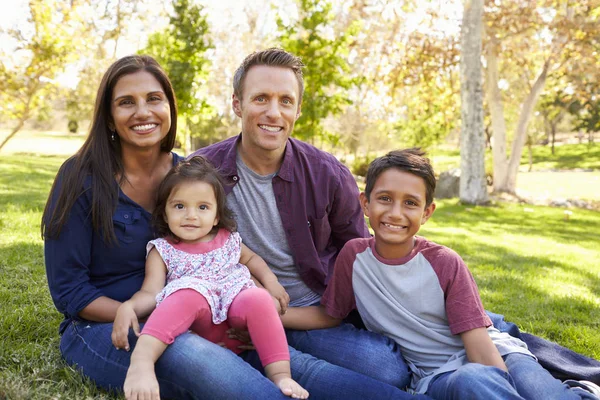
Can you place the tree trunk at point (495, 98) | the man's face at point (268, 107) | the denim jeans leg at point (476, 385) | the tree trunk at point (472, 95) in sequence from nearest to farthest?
1. the denim jeans leg at point (476, 385)
2. the man's face at point (268, 107)
3. the tree trunk at point (472, 95)
4. the tree trunk at point (495, 98)

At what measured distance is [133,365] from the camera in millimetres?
2141

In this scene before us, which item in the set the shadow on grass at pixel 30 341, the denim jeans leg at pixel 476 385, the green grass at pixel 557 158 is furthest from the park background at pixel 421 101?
the green grass at pixel 557 158

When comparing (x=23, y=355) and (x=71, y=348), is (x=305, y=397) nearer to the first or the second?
(x=71, y=348)

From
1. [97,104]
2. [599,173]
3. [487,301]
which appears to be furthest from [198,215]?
[599,173]

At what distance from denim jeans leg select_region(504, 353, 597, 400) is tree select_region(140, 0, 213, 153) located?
1409cm

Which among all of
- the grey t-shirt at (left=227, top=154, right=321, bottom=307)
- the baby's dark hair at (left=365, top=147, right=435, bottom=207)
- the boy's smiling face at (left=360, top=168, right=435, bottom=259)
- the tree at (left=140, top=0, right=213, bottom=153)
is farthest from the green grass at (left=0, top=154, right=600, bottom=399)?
the tree at (left=140, top=0, right=213, bottom=153)

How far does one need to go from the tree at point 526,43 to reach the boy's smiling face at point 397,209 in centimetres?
1170

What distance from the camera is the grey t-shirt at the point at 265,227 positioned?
9.72 ft

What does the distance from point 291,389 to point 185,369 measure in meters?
0.42

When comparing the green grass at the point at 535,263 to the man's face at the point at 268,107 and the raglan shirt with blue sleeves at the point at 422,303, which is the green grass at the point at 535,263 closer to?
the raglan shirt with blue sleeves at the point at 422,303

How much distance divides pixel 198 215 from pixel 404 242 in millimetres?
977

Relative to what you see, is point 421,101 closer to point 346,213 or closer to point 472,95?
point 472,95

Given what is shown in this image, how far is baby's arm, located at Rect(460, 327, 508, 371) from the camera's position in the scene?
2.31m

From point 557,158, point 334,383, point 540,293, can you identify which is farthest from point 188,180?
point 557,158
